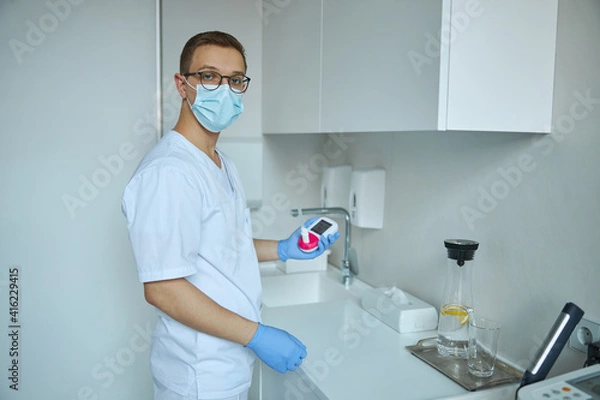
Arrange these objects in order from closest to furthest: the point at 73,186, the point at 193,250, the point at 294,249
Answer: the point at 193,250
the point at 294,249
the point at 73,186

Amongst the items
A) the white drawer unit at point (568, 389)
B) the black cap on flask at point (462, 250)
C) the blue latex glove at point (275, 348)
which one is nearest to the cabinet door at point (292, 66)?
the black cap on flask at point (462, 250)

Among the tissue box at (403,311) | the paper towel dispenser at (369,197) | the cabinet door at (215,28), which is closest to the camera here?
the tissue box at (403,311)

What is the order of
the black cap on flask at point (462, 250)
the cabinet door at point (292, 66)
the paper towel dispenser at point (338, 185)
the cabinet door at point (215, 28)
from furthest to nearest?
1. the paper towel dispenser at point (338, 185)
2. the cabinet door at point (215, 28)
3. the cabinet door at point (292, 66)
4. the black cap on flask at point (462, 250)

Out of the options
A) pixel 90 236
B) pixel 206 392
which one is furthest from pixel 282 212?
pixel 206 392

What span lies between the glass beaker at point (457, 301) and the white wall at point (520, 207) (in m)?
0.06

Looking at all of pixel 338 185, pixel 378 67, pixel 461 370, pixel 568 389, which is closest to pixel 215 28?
pixel 338 185

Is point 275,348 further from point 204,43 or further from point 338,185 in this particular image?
point 338,185

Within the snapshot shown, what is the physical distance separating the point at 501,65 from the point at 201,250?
2.53 feet

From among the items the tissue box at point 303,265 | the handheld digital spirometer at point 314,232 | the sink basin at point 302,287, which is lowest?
the sink basin at point 302,287

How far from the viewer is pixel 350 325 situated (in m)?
1.46

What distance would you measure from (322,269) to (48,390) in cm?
120

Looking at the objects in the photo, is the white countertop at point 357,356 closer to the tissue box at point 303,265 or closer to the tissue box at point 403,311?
the tissue box at point 403,311

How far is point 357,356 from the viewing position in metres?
1.23

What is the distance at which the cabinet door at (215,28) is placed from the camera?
189cm
